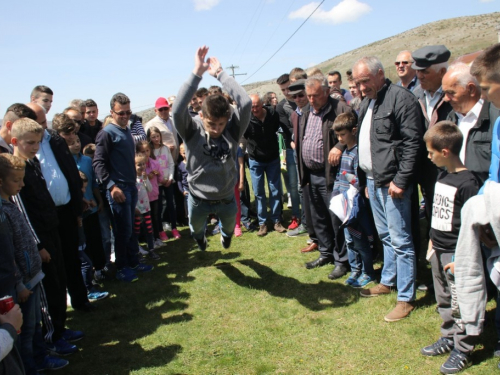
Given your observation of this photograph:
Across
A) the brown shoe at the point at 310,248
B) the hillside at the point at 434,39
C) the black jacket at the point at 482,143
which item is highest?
the hillside at the point at 434,39

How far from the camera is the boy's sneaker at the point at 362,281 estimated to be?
4.70m

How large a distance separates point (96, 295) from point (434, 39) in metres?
64.5

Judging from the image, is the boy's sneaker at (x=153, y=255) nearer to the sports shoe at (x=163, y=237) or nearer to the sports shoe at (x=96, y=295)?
the sports shoe at (x=163, y=237)

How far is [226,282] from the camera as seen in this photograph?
17.2ft

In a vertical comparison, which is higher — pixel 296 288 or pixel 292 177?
pixel 292 177

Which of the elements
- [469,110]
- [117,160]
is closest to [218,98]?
[117,160]

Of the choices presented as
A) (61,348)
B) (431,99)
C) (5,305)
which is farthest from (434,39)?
(5,305)

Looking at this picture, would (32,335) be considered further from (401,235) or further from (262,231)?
(262,231)

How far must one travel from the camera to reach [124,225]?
5539 millimetres

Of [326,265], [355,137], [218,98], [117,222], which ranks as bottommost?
[326,265]

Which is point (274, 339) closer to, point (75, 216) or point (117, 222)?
point (75, 216)

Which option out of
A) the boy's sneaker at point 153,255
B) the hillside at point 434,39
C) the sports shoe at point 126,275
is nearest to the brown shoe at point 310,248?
the boy's sneaker at point 153,255

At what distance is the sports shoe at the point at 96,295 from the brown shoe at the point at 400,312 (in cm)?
337

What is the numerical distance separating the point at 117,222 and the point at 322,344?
3243 millimetres
